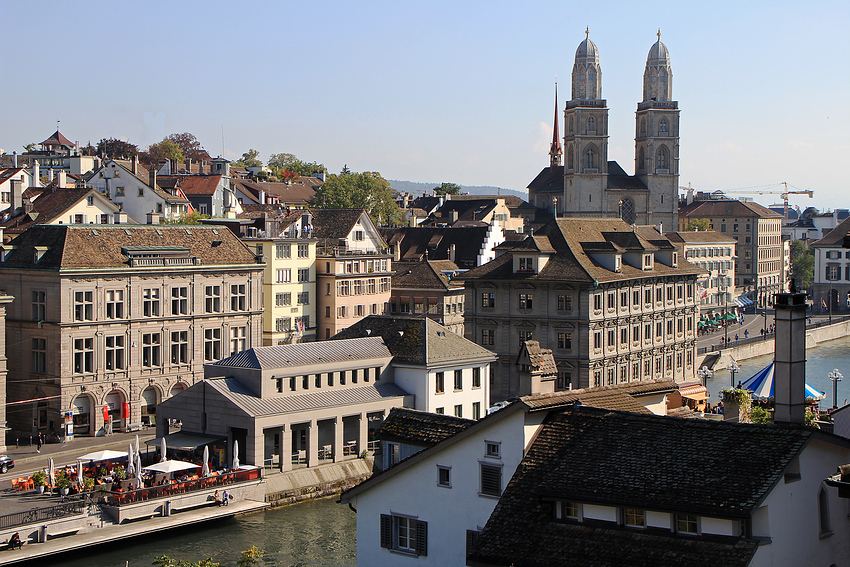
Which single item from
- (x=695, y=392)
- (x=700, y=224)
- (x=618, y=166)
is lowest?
(x=695, y=392)

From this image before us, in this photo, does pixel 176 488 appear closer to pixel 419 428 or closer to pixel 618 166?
pixel 419 428

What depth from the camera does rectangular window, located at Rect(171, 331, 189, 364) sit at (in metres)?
65.4

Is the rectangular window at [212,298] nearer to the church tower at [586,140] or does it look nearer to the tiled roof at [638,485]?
the tiled roof at [638,485]

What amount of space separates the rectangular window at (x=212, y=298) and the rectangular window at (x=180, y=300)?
1.57 metres

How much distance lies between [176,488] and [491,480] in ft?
83.4

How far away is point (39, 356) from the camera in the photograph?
5997 cm

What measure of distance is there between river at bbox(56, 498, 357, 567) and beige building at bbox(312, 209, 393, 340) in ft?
122

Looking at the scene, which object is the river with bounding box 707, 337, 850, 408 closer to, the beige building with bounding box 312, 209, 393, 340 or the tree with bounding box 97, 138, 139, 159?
the beige building with bounding box 312, 209, 393, 340

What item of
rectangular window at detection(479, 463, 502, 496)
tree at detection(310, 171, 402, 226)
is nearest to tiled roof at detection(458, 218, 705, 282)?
rectangular window at detection(479, 463, 502, 496)

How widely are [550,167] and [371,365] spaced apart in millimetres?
128683

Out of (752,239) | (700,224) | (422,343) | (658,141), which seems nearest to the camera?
(422,343)

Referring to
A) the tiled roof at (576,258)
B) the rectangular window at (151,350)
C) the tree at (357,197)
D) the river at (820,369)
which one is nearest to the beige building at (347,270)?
the tiled roof at (576,258)

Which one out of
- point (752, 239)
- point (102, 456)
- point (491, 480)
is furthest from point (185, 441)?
point (752, 239)

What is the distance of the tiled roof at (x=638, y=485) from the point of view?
19000mm
